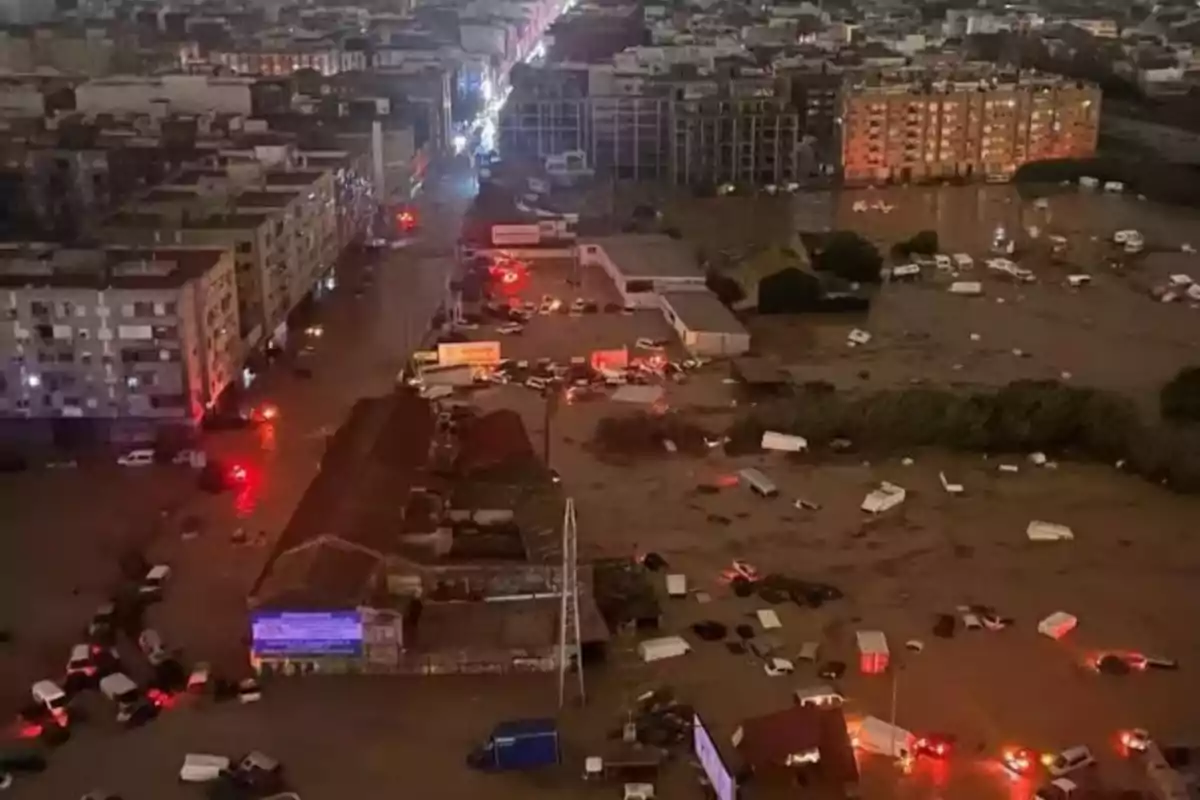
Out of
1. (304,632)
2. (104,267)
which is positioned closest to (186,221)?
(104,267)

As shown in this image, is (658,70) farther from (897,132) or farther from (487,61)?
(487,61)

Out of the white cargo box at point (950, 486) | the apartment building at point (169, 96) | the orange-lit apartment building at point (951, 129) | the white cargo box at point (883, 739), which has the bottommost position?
the white cargo box at point (883, 739)

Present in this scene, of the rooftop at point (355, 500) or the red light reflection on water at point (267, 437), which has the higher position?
the rooftop at point (355, 500)

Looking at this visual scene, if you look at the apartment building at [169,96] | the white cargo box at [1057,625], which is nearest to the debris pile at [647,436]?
the white cargo box at [1057,625]

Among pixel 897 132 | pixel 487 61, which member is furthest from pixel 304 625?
pixel 487 61

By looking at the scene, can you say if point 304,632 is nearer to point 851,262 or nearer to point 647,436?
point 647,436

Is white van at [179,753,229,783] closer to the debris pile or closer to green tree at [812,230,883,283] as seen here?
the debris pile

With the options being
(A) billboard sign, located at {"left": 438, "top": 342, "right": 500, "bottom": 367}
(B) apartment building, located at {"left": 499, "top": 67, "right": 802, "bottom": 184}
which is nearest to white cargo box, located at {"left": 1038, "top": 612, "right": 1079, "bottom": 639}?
(A) billboard sign, located at {"left": 438, "top": 342, "right": 500, "bottom": 367}

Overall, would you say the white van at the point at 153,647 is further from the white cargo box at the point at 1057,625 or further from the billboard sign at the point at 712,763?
the white cargo box at the point at 1057,625
